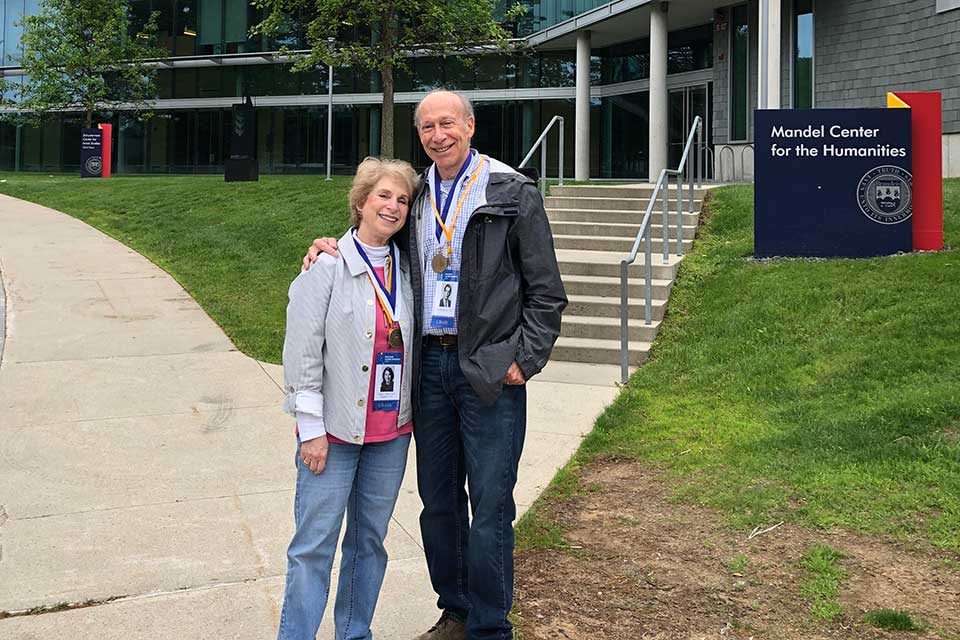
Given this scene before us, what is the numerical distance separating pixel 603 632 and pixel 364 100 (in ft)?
98.8

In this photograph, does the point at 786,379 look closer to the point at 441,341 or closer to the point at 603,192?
the point at 441,341

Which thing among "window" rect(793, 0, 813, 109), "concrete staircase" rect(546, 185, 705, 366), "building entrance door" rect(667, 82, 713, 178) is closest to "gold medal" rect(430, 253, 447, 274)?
"concrete staircase" rect(546, 185, 705, 366)

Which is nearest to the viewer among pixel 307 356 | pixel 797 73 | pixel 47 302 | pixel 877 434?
pixel 307 356

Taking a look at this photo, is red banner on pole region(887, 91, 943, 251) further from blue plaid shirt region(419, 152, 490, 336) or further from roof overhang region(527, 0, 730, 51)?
roof overhang region(527, 0, 730, 51)

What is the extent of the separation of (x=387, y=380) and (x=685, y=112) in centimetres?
2310

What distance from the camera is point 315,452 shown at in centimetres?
297

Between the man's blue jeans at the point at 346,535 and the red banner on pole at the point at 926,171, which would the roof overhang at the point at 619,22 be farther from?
the man's blue jeans at the point at 346,535

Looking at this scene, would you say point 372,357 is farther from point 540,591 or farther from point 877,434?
point 877,434

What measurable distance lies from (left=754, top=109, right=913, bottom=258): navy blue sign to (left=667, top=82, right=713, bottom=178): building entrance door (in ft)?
42.8

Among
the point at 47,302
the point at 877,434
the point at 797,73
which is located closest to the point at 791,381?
the point at 877,434

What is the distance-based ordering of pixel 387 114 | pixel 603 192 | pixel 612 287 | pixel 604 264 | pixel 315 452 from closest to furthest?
pixel 315 452 → pixel 612 287 → pixel 604 264 → pixel 603 192 → pixel 387 114

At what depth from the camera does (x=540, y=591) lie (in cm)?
399

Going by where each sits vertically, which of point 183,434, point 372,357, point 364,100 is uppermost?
point 364,100

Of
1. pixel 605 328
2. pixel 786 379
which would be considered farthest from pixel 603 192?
pixel 786 379
